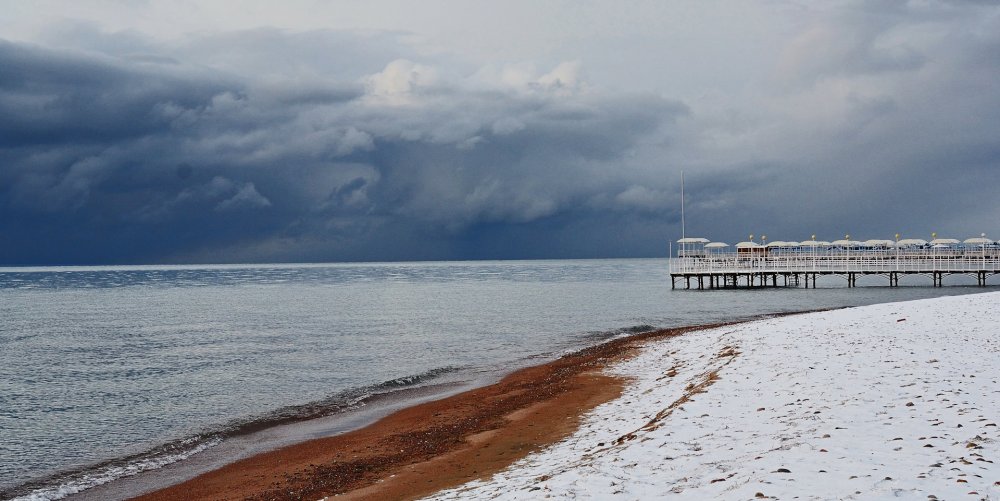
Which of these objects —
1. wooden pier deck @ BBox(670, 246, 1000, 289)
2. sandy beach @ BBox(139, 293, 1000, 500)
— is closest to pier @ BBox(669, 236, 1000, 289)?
wooden pier deck @ BBox(670, 246, 1000, 289)

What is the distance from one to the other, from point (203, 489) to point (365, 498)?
4170 millimetres

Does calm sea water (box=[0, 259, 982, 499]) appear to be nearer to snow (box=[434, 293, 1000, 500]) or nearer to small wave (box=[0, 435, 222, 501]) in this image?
small wave (box=[0, 435, 222, 501])

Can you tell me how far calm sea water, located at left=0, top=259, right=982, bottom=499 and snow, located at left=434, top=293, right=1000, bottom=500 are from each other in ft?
32.3

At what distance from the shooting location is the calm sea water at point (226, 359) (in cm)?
1706

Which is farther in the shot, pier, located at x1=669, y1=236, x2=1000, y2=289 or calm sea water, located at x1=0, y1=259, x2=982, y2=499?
pier, located at x1=669, y1=236, x2=1000, y2=289

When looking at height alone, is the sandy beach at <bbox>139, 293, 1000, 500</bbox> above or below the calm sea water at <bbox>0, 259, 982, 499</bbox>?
above

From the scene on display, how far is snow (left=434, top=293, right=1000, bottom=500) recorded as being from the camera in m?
7.74

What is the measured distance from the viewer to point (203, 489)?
1278 cm

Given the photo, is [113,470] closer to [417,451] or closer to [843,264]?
[417,451]

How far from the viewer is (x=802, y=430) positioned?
991 cm

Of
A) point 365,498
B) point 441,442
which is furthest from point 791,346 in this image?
point 365,498

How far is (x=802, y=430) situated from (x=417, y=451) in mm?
7251

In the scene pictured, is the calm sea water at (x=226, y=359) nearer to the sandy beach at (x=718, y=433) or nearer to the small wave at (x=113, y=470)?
the small wave at (x=113, y=470)

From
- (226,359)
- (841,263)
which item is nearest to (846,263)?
(841,263)
